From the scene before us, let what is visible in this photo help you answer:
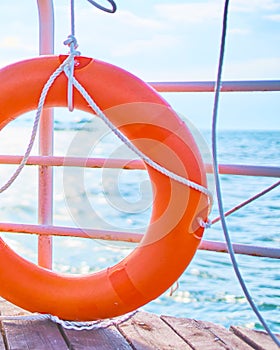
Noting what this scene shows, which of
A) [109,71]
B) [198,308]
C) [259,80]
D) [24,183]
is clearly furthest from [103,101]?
[24,183]

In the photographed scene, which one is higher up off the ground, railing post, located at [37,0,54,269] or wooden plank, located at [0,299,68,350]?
railing post, located at [37,0,54,269]

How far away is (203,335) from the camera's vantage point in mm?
1508

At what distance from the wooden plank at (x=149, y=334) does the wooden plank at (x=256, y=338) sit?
0.16 m

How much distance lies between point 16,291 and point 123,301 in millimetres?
273

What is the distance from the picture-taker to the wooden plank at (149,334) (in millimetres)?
1437

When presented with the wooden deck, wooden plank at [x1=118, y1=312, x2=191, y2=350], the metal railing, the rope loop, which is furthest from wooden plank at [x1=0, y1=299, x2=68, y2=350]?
the rope loop

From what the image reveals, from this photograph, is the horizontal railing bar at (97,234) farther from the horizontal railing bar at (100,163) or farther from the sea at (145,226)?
the horizontal railing bar at (100,163)

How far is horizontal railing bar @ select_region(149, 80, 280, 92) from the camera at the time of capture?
156 cm

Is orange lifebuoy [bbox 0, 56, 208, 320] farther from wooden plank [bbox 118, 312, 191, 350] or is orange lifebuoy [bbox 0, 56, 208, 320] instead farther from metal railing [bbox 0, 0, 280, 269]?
metal railing [bbox 0, 0, 280, 269]

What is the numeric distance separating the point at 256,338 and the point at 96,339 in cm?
38

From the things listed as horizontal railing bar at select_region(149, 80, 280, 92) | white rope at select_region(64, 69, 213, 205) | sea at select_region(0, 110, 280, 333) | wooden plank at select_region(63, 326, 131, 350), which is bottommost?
sea at select_region(0, 110, 280, 333)

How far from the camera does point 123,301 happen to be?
4.78 ft

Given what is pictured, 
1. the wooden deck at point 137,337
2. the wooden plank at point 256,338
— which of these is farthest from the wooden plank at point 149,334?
the wooden plank at point 256,338

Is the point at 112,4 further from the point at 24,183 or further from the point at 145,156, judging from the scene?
the point at 24,183
